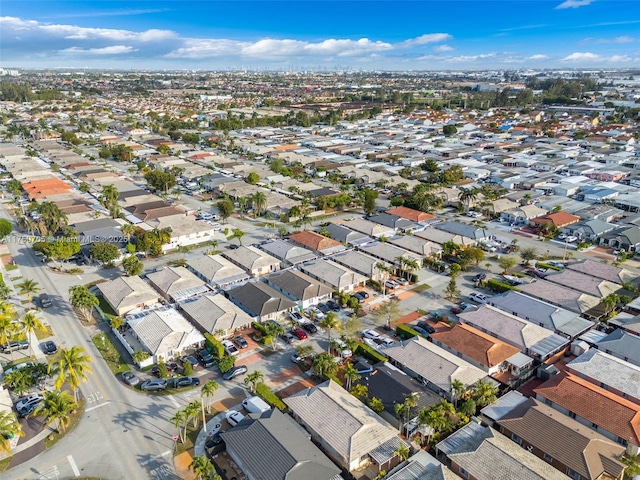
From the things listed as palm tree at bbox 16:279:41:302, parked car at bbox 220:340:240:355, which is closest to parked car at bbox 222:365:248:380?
parked car at bbox 220:340:240:355

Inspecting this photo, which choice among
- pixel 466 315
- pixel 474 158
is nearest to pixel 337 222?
pixel 466 315

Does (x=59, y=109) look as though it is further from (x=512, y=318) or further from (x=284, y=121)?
(x=512, y=318)

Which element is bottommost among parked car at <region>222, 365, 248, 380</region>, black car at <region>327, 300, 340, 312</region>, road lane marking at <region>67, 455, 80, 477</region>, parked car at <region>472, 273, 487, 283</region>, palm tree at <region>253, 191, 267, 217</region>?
road lane marking at <region>67, 455, 80, 477</region>

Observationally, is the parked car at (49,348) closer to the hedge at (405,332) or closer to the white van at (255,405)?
the white van at (255,405)

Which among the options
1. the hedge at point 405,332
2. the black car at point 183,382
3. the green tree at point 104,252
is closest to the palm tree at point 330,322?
the hedge at point 405,332

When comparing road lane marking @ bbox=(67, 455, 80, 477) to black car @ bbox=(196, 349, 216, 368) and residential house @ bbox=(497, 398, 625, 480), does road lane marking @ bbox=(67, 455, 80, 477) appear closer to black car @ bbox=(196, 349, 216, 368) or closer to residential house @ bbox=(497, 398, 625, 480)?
black car @ bbox=(196, 349, 216, 368)

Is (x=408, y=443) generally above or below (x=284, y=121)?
below
